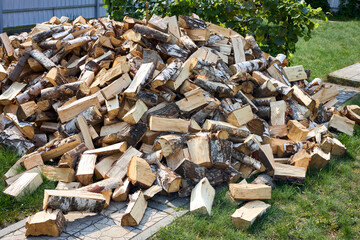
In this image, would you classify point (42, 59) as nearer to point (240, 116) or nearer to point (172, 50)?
point (172, 50)

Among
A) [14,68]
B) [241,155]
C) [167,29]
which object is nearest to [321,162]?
[241,155]

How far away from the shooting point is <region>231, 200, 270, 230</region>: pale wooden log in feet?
12.7

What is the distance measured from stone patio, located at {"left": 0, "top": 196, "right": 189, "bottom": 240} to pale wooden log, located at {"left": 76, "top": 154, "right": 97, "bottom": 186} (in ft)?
1.31

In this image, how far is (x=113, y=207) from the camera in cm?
414

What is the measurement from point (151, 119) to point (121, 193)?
0.95 meters

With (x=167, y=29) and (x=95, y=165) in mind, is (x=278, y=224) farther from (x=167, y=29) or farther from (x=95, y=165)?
(x=167, y=29)

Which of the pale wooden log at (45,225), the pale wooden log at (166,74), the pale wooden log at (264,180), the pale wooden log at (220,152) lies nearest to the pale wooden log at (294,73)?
the pale wooden log at (166,74)

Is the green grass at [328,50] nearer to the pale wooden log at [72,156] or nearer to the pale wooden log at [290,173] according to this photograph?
the pale wooden log at [290,173]

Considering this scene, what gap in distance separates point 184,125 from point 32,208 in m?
1.80

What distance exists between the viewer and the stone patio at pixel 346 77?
9035mm

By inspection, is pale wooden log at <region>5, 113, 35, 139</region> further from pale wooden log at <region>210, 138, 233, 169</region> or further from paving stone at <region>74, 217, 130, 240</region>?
pale wooden log at <region>210, 138, 233, 169</region>

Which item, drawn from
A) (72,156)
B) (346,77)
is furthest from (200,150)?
(346,77)

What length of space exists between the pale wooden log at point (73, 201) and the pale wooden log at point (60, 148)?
98 centimetres

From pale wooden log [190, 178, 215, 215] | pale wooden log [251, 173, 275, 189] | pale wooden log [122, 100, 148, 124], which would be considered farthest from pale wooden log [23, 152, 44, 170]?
pale wooden log [251, 173, 275, 189]
